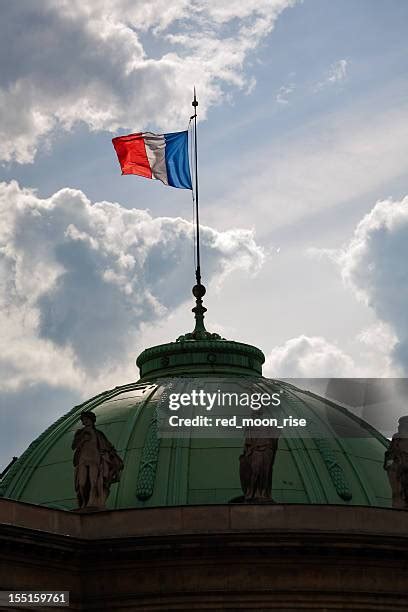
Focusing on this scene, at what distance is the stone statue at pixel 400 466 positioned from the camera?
52531 mm

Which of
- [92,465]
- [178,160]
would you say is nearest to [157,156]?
[178,160]

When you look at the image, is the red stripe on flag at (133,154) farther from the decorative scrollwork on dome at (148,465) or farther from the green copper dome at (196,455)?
the decorative scrollwork on dome at (148,465)

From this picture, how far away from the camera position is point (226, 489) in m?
55.5

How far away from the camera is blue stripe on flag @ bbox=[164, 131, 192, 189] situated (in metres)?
63.7

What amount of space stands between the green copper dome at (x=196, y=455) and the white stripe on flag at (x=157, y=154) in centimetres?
692

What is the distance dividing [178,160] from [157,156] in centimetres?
93

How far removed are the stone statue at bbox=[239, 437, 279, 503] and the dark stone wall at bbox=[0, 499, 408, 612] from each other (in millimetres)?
908

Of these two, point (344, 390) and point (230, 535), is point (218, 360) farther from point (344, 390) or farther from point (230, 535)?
point (230, 535)

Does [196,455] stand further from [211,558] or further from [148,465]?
[211,558]

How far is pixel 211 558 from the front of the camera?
4978 cm

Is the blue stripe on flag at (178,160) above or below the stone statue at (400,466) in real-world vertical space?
above

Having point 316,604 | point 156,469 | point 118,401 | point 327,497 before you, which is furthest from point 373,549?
point 118,401

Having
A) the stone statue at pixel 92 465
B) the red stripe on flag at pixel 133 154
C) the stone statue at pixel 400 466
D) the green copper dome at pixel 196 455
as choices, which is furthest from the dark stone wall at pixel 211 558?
the red stripe on flag at pixel 133 154

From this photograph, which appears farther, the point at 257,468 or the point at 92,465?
the point at 92,465
